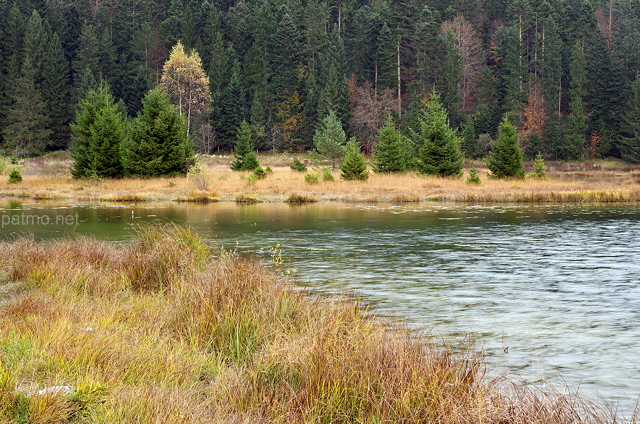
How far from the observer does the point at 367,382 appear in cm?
542

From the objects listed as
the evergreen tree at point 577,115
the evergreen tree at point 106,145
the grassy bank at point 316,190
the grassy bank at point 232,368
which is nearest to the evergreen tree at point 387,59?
the evergreen tree at point 577,115

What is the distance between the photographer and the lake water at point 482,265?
8.55 metres

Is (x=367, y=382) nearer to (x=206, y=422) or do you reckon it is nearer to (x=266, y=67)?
(x=206, y=422)

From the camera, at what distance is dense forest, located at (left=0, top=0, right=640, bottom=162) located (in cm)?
8000

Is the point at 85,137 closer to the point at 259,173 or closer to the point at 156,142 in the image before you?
the point at 156,142

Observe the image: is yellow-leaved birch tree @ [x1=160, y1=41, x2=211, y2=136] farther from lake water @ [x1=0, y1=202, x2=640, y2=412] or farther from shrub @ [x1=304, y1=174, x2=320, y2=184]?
lake water @ [x1=0, y1=202, x2=640, y2=412]

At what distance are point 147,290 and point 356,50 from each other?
86144 mm

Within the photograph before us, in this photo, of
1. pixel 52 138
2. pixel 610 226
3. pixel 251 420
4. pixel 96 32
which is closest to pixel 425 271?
pixel 251 420

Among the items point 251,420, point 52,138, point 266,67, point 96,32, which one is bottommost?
point 251,420

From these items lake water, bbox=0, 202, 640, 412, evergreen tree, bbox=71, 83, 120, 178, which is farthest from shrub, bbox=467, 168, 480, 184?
evergreen tree, bbox=71, 83, 120, 178

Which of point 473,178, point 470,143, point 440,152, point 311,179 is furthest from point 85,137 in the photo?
point 470,143

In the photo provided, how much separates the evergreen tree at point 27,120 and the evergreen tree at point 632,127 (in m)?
69.5

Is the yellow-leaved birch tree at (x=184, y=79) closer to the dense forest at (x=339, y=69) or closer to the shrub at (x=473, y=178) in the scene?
the dense forest at (x=339, y=69)

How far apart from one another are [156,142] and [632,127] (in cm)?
5513
